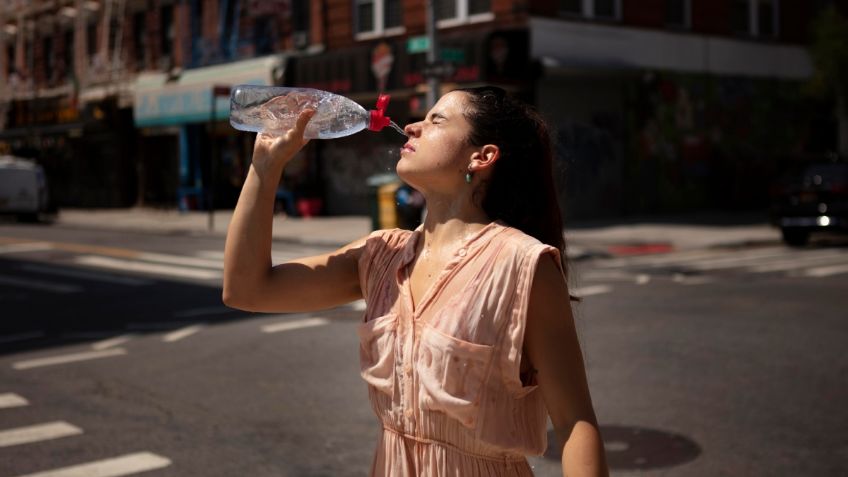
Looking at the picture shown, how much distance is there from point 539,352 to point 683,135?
26.7 meters

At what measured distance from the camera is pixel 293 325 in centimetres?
1019

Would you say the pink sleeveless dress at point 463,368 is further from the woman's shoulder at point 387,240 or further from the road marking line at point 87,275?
the road marking line at point 87,275

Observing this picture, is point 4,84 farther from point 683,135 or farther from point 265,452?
point 265,452

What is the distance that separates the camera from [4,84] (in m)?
44.0

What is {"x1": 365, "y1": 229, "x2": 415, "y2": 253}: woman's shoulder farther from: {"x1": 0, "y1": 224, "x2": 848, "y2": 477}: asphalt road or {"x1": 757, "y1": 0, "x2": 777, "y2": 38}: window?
{"x1": 757, "y1": 0, "x2": 777, "y2": 38}: window

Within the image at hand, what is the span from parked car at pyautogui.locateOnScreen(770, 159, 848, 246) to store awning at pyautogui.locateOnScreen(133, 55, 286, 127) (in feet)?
48.0

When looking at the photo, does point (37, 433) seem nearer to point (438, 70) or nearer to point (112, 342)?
point (112, 342)

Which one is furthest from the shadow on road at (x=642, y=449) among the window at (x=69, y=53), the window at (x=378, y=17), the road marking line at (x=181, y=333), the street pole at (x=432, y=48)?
the window at (x=69, y=53)

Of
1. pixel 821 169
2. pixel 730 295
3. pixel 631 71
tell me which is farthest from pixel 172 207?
pixel 730 295

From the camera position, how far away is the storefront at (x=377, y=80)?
75.3 ft

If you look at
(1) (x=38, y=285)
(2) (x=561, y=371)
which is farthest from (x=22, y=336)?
(2) (x=561, y=371)

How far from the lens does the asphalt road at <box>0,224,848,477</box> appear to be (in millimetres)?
5691

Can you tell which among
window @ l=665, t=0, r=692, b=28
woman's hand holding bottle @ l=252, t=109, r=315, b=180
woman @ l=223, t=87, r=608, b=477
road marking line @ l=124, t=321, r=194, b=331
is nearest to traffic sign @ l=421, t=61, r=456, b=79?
road marking line @ l=124, t=321, r=194, b=331

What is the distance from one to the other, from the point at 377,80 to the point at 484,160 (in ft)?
77.3
